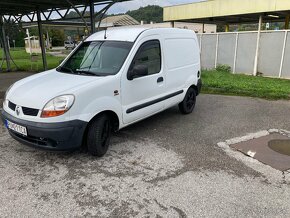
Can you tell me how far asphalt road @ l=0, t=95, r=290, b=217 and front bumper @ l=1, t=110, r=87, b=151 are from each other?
1.22ft

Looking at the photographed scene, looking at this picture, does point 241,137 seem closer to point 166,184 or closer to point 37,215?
point 166,184

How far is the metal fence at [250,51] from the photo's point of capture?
36.9ft

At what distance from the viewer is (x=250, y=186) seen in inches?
126

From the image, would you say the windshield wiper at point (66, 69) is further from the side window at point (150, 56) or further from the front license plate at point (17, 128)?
the front license plate at point (17, 128)

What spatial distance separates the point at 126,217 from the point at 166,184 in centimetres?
76

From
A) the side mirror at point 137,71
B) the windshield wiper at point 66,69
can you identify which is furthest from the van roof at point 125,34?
the windshield wiper at point 66,69

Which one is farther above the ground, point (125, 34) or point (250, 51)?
point (125, 34)

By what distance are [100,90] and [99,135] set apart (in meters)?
0.66

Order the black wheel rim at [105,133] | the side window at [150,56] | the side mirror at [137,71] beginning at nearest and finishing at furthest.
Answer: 1. the black wheel rim at [105,133]
2. the side mirror at [137,71]
3. the side window at [150,56]

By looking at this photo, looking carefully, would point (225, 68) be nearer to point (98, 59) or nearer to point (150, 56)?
point (150, 56)

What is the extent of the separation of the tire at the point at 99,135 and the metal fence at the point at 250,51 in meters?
10.1

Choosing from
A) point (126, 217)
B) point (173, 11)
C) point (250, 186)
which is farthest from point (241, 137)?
point (173, 11)

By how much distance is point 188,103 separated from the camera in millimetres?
6125

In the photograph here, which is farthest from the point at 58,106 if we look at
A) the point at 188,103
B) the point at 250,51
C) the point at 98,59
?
the point at 250,51
